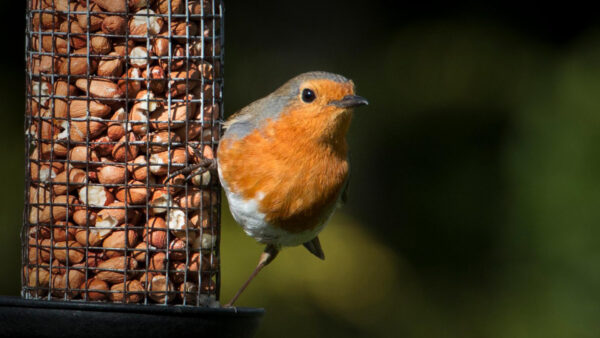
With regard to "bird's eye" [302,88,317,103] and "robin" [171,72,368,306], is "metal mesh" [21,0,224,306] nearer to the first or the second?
"robin" [171,72,368,306]

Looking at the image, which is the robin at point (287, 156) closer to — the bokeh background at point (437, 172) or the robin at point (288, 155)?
the robin at point (288, 155)

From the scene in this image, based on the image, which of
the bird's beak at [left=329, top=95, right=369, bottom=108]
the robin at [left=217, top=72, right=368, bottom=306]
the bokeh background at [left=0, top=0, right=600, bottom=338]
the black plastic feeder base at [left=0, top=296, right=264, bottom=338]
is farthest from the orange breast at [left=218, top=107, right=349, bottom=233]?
the bokeh background at [left=0, top=0, right=600, bottom=338]

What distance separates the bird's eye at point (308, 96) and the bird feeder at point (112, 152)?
1.36ft

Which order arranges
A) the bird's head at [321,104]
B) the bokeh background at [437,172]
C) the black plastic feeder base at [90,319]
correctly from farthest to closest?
the bokeh background at [437,172] → the bird's head at [321,104] → the black plastic feeder base at [90,319]

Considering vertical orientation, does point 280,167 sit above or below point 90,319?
above

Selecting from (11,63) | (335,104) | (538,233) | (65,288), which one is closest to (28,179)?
(65,288)

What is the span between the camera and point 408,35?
6.34m

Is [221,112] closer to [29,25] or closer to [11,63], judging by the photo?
[29,25]

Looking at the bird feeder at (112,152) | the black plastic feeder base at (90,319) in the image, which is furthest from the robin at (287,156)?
the black plastic feeder base at (90,319)

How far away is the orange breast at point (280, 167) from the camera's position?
11.0 feet

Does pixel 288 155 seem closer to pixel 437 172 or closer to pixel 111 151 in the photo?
pixel 111 151

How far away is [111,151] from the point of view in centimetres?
325

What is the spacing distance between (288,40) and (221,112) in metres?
2.97

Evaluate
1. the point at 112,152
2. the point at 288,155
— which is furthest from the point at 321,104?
the point at 112,152
